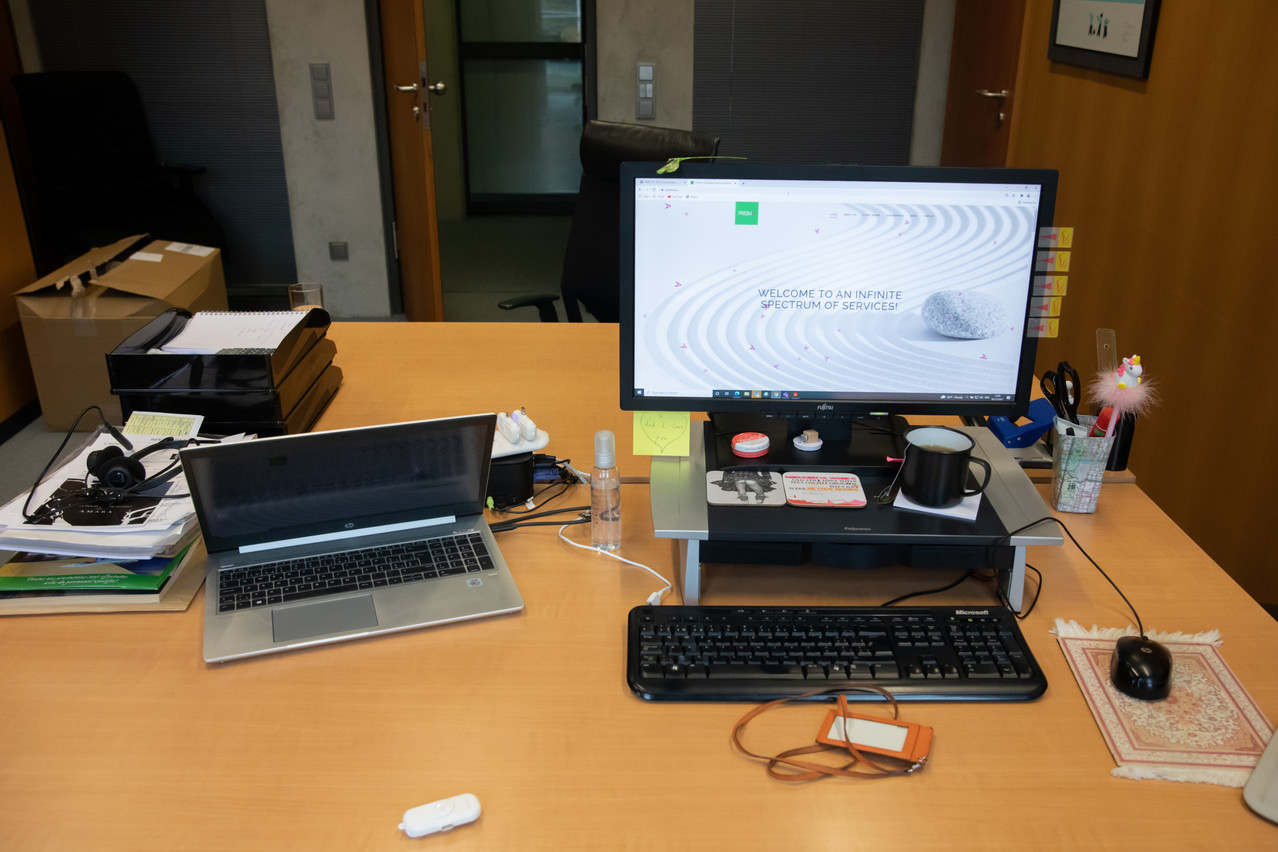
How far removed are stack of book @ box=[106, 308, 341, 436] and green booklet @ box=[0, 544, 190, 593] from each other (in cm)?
38

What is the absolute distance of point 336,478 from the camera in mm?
1210

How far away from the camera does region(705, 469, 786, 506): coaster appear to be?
123cm

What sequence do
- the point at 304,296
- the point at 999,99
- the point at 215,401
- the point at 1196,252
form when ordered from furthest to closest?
the point at 999,99
the point at 1196,252
the point at 304,296
the point at 215,401

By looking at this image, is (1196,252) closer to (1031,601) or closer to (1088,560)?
(1088,560)

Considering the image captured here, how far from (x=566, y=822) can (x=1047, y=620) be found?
0.65m

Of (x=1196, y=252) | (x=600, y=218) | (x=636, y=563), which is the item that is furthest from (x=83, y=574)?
(x=1196, y=252)

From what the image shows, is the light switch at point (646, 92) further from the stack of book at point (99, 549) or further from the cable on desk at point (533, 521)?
the stack of book at point (99, 549)

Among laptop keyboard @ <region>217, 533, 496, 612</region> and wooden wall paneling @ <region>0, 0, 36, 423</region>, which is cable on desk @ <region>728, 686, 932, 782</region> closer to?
laptop keyboard @ <region>217, 533, 496, 612</region>

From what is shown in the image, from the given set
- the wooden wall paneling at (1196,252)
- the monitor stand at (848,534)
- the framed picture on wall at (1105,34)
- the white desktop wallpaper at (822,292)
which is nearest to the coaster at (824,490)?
the monitor stand at (848,534)

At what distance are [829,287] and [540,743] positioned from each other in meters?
0.67

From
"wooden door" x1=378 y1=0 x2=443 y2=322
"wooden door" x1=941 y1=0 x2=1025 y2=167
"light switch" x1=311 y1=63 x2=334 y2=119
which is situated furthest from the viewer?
"light switch" x1=311 y1=63 x2=334 y2=119

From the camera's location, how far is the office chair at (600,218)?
2.40 m

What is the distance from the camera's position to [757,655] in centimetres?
107

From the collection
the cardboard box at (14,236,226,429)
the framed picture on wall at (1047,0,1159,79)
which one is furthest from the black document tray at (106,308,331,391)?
the framed picture on wall at (1047,0,1159,79)
